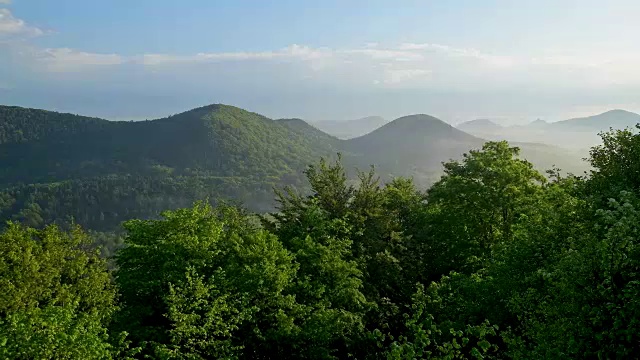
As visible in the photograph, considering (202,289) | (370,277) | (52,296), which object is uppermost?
(202,289)

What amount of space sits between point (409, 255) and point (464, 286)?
13.0m

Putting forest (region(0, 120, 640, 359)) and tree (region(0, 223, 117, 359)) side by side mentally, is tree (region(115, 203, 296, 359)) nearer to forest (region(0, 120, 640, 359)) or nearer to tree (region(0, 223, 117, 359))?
forest (region(0, 120, 640, 359))

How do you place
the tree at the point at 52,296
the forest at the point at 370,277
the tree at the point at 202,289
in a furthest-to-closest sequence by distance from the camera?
1. the tree at the point at 202,289
2. the tree at the point at 52,296
3. the forest at the point at 370,277

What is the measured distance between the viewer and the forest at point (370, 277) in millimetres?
15477

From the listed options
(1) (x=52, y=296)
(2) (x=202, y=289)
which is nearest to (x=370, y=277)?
(2) (x=202, y=289)

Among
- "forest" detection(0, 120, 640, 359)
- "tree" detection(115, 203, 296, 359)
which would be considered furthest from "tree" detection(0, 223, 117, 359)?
"tree" detection(115, 203, 296, 359)

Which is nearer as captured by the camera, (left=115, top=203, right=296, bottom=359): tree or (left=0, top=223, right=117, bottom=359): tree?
(left=0, top=223, right=117, bottom=359): tree

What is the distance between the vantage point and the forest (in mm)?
15477

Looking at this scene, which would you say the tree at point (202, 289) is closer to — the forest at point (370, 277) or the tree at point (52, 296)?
the forest at point (370, 277)

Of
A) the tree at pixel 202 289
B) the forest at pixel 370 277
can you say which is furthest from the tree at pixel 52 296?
the tree at pixel 202 289

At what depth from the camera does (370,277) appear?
36094 millimetres

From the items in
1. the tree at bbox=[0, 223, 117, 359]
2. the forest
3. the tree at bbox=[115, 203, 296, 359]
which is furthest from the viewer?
the tree at bbox=[115, 203, 296, 359]

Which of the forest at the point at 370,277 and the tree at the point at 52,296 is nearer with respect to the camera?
the forest at the point at 370,277

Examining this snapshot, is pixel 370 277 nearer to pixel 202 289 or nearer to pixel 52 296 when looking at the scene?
pixel 202 289
